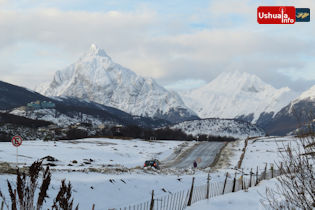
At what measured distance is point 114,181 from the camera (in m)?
23.2

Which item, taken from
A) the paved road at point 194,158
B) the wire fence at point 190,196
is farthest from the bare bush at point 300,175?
the paved road at point 194,158

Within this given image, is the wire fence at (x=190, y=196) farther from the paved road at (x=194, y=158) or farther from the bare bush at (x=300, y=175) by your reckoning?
the paved road at (x=194, y=158)

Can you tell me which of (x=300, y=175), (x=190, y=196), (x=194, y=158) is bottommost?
(x=194, y=158)

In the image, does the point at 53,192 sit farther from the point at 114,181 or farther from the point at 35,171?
the point at 35,171

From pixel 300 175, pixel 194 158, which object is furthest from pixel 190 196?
pixel 194 158

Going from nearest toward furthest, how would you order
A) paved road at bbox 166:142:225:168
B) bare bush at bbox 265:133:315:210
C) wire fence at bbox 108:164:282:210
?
1. bare bush at bbox 265:133:315:210
2. wire fence at bbox 108:164:282:210
3. paved road at bbox 166:142:225:168

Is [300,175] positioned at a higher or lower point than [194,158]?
higher

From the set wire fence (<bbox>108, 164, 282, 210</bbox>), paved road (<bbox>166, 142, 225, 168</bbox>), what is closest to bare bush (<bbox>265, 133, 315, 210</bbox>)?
wire fence (<bbox>108, 164, 282, 210</bbox>)

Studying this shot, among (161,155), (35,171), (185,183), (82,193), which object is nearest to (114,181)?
(82,193)

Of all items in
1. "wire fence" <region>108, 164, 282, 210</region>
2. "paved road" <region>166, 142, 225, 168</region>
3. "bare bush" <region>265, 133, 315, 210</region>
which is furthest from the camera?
"paved road" <region>166, 142, 225, 168</region>

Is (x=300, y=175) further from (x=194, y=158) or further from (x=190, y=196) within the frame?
(x=194, y=158)

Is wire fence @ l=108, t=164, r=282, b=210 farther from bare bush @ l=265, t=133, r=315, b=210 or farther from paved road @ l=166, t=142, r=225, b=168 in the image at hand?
paved road @ l=166, t=142, r=225, b=168

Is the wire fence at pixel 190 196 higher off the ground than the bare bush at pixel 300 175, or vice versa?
the bare bush at pixel 300 175

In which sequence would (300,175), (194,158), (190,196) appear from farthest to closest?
(194,158), (190,196), (300,175)
